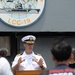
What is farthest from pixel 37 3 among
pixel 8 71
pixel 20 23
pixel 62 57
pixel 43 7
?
pixel 62 57

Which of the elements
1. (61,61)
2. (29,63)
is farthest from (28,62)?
(61,61)

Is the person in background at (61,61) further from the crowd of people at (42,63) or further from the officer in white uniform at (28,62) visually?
the officer in white uniform at (28,62)

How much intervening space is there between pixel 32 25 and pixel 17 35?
578mm

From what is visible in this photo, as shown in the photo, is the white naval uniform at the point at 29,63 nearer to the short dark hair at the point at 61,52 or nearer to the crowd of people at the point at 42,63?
the crowd of people at the point at 42,63

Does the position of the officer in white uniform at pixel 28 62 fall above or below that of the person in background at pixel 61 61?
below

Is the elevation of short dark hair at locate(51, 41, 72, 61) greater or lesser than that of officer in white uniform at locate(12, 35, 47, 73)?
greater

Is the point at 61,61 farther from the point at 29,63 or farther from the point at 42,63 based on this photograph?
the point at 29,63

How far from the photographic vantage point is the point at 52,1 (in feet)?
21.7

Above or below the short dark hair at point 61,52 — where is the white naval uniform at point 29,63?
below

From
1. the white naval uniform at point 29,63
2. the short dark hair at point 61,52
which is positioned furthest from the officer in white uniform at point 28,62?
the short dark hair at point 61,52

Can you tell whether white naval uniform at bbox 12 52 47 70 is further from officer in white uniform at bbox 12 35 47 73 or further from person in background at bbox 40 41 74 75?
person in background at bbox 40 41 74 75

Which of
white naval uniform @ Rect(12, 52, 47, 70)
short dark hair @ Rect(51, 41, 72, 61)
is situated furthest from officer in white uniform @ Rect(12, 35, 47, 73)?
short dark hair @ Rect(51, 41, 72, 61)

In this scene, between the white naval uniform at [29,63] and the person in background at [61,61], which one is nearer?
the person in background at [61,61]

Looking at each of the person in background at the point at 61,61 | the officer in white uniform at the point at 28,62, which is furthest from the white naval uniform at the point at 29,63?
the person in background at the point at 61,61
